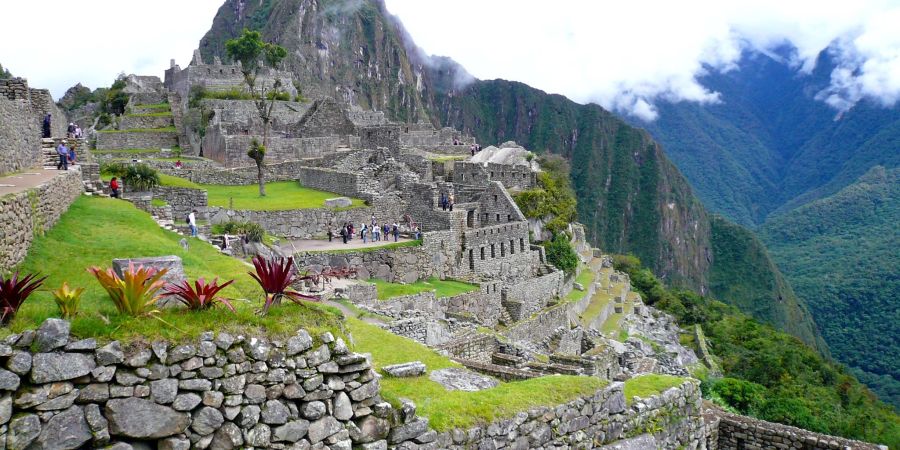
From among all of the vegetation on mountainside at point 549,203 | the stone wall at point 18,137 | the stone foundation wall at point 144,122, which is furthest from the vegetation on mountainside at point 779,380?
the stone foundation wall at point 144,122

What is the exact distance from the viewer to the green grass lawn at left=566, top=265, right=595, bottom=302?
37062 mm

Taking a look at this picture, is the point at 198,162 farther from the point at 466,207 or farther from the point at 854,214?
the point at 854,214

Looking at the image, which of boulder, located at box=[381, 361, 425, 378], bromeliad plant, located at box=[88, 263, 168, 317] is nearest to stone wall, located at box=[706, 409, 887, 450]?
boulder, located at box=[381, 361, 425, 378]

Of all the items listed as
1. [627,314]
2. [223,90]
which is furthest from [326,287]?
[223,90]

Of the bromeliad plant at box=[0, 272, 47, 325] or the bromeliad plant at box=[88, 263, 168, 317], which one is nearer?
the bromeliad plant at box=[0, 272, 47, 325]

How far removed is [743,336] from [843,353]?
41.2 m

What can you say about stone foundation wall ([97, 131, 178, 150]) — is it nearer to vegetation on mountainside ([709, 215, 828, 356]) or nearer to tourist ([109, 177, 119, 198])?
tourist ([109, 177, 119, 198])

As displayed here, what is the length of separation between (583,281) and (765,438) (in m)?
31.2

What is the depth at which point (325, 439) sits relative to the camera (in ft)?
21.5

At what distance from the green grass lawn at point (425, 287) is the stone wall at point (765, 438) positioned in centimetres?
1048

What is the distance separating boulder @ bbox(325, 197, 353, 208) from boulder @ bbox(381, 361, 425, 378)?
59.7ft

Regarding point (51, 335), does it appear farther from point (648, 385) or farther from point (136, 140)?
point (136, 140)

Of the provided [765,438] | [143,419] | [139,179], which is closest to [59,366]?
[143,419]

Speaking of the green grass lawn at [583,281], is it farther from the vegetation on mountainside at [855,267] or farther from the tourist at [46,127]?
the vegetation on mountainside at [855,267]
